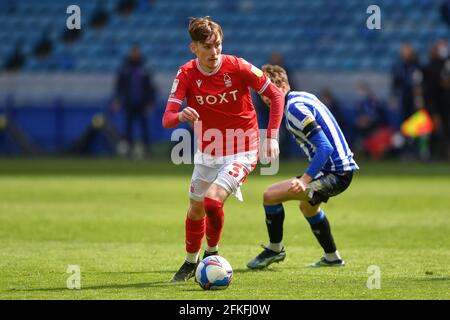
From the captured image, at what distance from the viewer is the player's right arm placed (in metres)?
→ 7.70

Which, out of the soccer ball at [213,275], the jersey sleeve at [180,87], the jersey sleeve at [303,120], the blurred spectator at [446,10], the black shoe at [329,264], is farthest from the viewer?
the blurred spectator at [446,10]

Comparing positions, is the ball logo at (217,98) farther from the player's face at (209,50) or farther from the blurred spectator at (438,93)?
the blurred spectator at (438,93)

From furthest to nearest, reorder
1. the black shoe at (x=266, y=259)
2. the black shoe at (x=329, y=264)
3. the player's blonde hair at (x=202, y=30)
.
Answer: the black shoe at (x=329, y=264) < the black shoe at (x=266, y=259) < the player's blonde hair at (x=202, y=30)

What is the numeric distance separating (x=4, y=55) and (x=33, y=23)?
143cm

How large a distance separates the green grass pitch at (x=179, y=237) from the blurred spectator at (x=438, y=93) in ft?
10.6

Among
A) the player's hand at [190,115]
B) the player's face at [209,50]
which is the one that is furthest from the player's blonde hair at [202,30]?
the player's hand at [190,115]

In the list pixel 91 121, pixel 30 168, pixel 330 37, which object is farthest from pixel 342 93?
pixel 30 168

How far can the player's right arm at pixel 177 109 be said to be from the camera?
25.3 ft

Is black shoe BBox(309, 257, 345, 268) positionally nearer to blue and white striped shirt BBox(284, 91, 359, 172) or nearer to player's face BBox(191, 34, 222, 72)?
blue and white striped shirt BBox(284, 91, 359, 172)

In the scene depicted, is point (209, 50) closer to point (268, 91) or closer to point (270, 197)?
point (268, 91)

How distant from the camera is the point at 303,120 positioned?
28.3 ft
